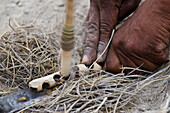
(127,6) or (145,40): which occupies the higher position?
(127,6)

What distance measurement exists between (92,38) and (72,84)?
34 centimetres

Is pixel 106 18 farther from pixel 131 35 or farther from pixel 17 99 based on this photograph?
pixel 17 99

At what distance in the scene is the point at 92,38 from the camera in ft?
3.85

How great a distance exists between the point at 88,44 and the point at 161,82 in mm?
458

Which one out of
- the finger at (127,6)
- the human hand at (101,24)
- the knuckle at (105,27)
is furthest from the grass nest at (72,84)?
the finger at (127,6)

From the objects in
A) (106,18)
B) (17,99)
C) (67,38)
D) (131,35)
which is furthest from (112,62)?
(17,99)

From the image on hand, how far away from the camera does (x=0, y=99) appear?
34.6 inches

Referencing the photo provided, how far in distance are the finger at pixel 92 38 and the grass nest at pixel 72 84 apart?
0.11 meters

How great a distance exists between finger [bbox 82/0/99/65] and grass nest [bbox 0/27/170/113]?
0.35 feet

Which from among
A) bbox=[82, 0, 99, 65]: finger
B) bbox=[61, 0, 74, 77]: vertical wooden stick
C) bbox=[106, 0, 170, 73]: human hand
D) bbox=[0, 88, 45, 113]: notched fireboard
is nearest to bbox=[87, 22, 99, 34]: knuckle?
bbox=[82, 0, 99, 65]: finger

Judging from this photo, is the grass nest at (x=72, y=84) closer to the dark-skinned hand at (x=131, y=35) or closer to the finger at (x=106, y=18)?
the dark-skinned hand at (x=131, y=35)

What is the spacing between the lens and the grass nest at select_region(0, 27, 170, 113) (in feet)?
2.83

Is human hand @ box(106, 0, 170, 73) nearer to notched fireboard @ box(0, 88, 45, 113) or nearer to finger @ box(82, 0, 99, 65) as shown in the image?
finger @ box(82, 0, 99, 65)

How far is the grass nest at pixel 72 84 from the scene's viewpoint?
0.86 m
